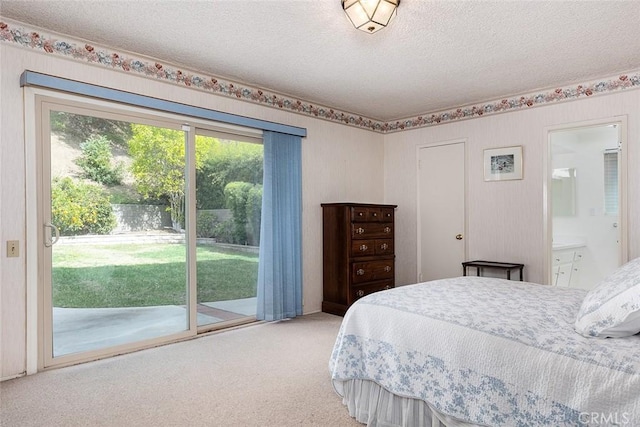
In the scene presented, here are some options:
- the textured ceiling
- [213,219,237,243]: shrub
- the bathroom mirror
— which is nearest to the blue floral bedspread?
the textured ceiling

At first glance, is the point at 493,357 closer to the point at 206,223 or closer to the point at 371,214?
the point at 206,223

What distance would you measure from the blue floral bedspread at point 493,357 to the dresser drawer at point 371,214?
83.4 inches

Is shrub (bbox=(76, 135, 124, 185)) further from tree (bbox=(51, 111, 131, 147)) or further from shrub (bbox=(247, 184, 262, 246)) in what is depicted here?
shrub (bbox=(247, 184, 262, 246))

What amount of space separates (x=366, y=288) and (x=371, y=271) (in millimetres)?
211

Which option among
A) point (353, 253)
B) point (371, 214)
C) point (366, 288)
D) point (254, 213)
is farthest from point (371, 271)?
point (254, 213)

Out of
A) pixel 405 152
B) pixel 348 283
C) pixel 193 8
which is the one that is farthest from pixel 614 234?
pixel 193 8

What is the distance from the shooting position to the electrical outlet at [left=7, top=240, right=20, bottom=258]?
279 centimetres

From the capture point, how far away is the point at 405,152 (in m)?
5.54

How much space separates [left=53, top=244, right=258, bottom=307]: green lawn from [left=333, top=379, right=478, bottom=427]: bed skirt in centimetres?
204

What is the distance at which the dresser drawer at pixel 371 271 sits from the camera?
456 centimetres

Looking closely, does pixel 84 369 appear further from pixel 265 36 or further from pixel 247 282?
pixel 265 36

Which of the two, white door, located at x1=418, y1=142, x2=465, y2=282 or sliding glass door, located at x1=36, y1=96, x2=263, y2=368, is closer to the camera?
sliding glass door, located at x1=36, y1=96, x2=263, y2=368

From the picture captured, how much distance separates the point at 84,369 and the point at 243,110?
2.71 metres

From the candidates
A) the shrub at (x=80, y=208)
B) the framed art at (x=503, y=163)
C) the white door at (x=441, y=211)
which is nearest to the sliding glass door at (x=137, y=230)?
the shrub at (x=80, y=208)
